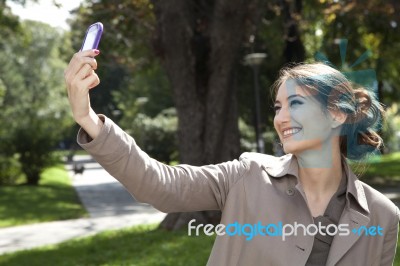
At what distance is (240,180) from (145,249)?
7.34m

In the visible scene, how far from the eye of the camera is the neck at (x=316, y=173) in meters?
2.38

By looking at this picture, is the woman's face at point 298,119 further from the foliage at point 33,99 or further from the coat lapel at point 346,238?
the foliage at point 33,99

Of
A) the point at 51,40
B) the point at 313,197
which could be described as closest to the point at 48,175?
the point at 51,40

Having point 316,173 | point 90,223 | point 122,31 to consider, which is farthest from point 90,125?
point 122,31

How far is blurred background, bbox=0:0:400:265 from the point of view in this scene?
10.3 meters

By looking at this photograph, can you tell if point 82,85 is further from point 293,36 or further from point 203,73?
point 293,36

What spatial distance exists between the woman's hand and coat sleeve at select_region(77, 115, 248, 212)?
0.14ft

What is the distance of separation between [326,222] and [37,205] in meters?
16.9

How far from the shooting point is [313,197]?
236 centimetres

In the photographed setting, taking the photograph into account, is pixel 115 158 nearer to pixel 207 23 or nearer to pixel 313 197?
pixel 313 197

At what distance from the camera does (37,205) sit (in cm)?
1830

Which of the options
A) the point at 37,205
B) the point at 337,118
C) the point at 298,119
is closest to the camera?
the point at 298,119

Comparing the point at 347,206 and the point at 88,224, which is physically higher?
the point at 347,206

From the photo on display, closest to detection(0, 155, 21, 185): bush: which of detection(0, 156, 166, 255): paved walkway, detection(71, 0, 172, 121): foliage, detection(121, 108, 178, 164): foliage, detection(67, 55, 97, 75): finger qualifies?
detection(0, 156, 166, 255): paved walkway
